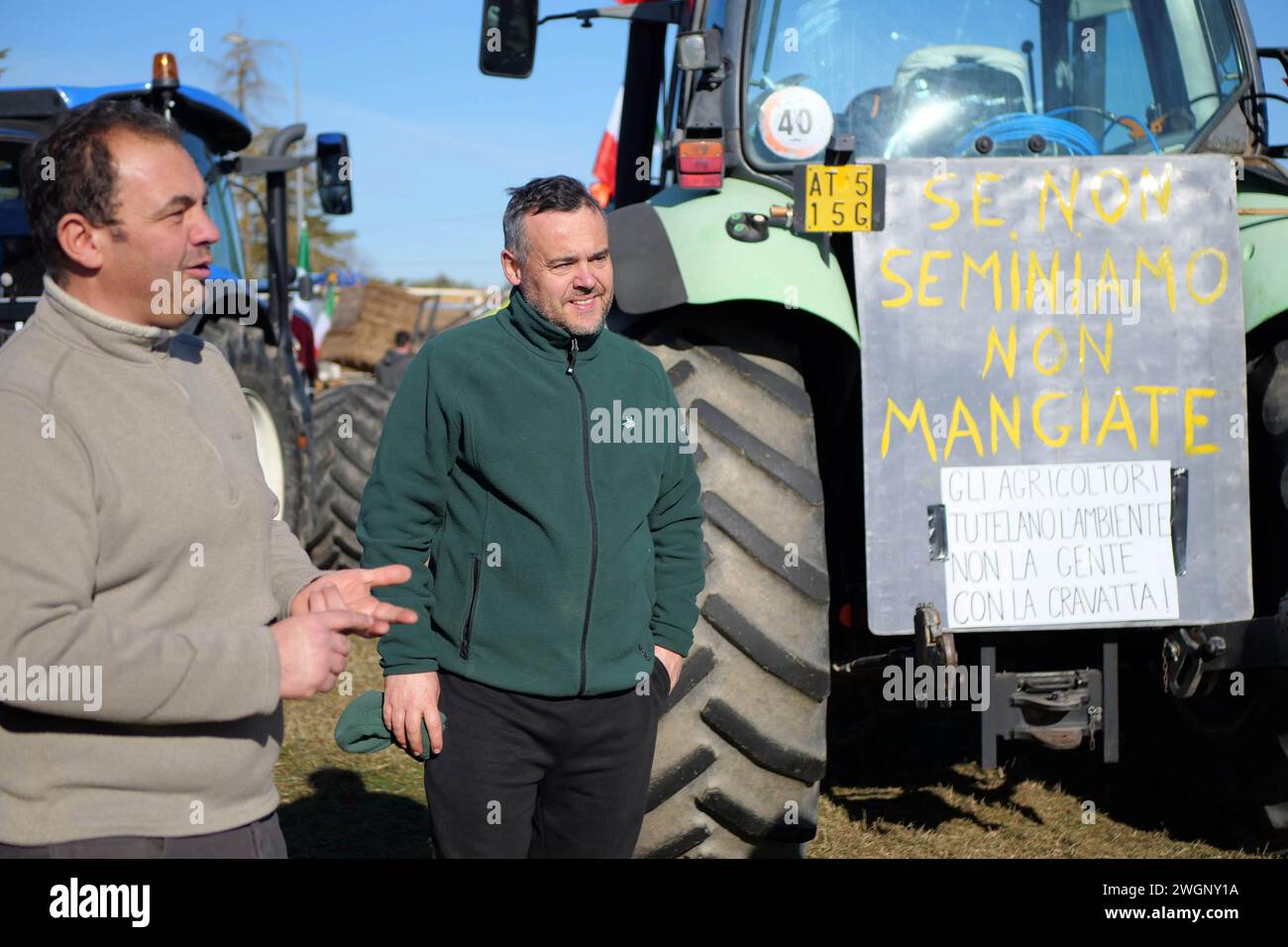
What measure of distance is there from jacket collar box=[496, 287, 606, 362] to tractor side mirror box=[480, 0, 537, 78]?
1774 mm

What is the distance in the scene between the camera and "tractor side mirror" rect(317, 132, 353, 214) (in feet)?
23.1

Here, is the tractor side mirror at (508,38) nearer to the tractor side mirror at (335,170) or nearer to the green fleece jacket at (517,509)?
the green fleece jacket at (517,509)

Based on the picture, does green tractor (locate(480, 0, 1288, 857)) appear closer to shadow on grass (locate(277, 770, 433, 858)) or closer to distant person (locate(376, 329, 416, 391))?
shadow on grass (locate(277, 770, 433, 858))

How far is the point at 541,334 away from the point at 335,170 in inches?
202

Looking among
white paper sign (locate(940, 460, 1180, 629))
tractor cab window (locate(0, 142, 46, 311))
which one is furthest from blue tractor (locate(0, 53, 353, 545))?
white paper sign (locate(940, 460, 1180, 629))

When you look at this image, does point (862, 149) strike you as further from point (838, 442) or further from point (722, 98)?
point (838, 442)

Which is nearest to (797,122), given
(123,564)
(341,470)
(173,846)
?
(123,564)

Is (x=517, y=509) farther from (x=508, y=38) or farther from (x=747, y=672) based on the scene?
(x=508, y=38)

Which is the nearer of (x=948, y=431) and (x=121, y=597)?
(x=121, y=597)

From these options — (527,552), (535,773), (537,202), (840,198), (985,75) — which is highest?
(985,75)

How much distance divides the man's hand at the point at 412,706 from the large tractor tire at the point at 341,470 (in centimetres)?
542

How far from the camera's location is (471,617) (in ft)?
7.65

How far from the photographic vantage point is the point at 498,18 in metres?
3.92
